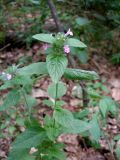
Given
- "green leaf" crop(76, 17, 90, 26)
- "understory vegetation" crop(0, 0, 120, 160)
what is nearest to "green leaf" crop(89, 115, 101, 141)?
"understory vegetation" crop(0, 0, 120, 160)

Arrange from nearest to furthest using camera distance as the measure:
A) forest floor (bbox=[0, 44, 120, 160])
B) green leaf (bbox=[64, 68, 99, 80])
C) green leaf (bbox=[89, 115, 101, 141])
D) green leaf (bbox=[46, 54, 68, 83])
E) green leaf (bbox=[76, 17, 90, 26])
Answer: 1. green leaf (bbox=[46, 54, 68, 83])
2. green leaf (bbox=[64, 68, 99, 80])
3. green leaf (bbox=[89, 115, 101, 141])
4. forest floor (bbox=[0, 44, 120, 160])
5. green leaf (bbox=[76, 17, 90, 26])

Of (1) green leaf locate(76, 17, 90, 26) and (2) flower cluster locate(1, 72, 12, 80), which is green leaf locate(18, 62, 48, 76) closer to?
(2) flower cluster locate(1, 72, 12, 80)

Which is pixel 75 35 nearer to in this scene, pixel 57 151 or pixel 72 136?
pixel 72 136

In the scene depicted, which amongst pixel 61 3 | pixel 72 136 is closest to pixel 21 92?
pixel 72 136

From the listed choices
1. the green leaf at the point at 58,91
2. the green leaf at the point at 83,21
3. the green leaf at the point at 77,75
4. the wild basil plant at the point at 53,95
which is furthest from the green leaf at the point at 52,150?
the green leaf at the point at 83,21

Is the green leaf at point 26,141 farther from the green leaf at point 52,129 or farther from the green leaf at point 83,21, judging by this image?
the green leaf at point 83,21

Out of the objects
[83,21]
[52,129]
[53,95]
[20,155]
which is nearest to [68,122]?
[52,129]

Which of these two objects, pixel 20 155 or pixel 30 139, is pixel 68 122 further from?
pixel 20 155
